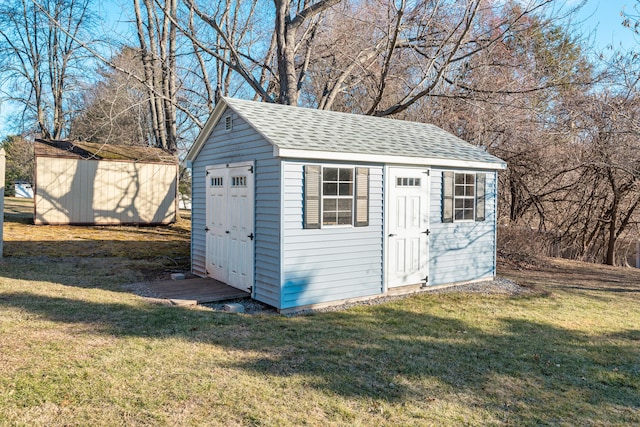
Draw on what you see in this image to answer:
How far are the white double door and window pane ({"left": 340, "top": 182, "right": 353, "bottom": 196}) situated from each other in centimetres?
138

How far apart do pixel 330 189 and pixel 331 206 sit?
10.1 inches

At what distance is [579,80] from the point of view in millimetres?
13078

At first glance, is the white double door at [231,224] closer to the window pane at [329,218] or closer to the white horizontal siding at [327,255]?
the white horizontal siding at [327,255]

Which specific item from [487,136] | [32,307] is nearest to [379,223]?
[32,307]

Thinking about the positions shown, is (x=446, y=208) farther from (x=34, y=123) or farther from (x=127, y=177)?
(x=34, y=123)

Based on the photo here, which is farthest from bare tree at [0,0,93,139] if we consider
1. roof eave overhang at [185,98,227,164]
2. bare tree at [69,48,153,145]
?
roof eave overhang at [185,98,227,164]

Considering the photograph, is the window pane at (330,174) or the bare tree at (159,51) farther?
the bare tree at (159,51)

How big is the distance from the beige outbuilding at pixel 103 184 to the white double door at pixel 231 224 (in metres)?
8.02

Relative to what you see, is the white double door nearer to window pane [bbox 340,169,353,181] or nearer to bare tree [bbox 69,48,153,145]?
window pane [bbox 340,169,353,181]

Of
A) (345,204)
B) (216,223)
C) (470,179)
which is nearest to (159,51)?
(216,223)

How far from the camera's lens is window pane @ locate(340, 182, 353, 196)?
23.2 feet

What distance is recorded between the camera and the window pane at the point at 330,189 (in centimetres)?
689

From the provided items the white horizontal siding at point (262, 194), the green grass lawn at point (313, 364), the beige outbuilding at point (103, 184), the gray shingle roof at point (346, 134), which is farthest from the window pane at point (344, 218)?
the beige outbuilding at point (103, 184)

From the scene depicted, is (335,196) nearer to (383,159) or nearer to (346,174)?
(346,174)
